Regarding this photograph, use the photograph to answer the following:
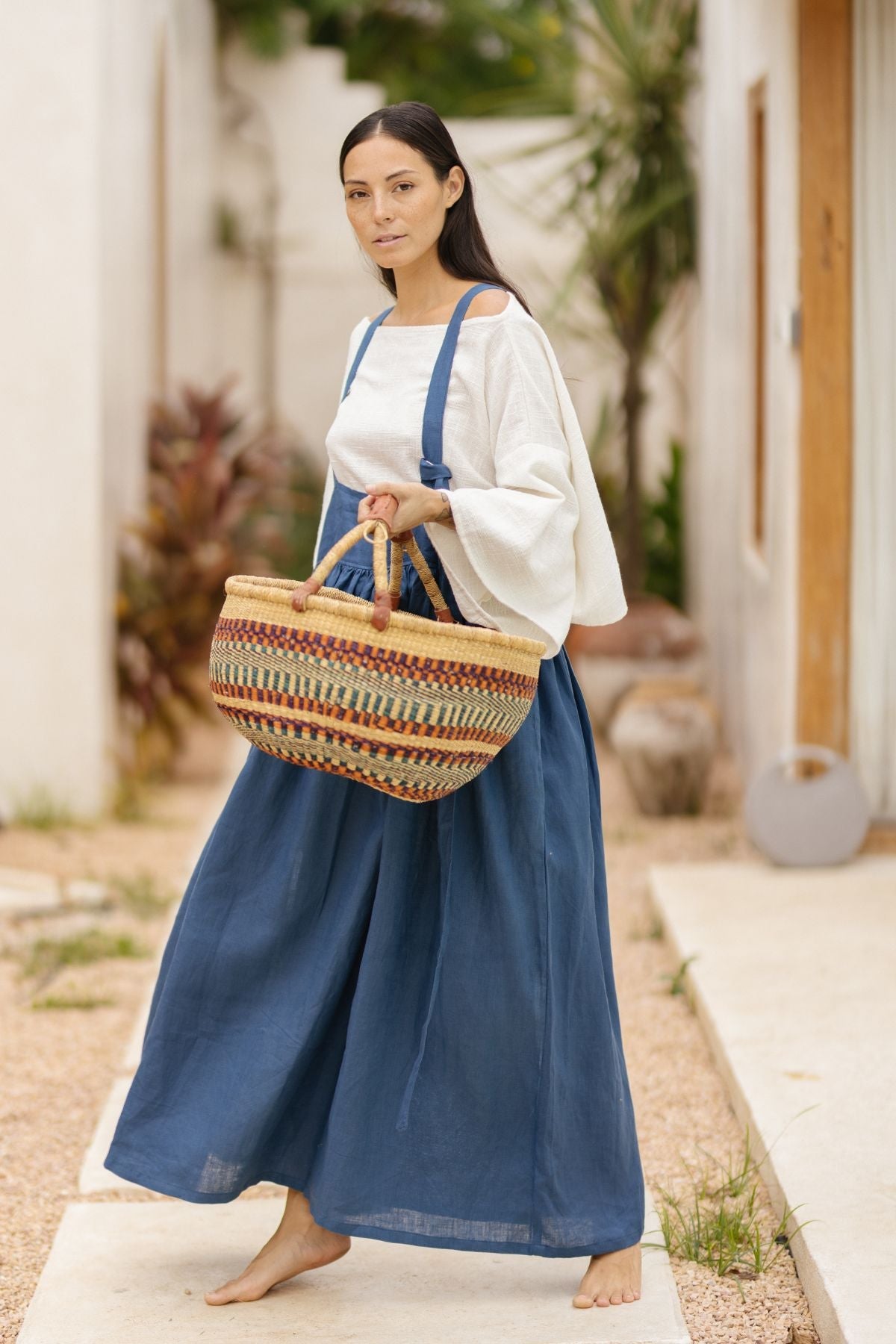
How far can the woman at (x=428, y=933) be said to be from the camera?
219cm

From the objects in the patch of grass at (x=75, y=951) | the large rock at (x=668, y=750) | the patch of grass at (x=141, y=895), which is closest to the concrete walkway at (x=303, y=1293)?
the patch of grass at (x=75, y=951)

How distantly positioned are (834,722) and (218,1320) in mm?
2953

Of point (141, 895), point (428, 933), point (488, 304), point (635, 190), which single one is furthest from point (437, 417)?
point (635, 190)

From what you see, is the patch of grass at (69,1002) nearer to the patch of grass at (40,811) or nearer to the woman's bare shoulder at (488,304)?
the patch of grass at (40,811)

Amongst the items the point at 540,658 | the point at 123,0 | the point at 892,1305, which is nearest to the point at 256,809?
the point at 540,658

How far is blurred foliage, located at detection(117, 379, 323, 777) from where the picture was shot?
6.58m

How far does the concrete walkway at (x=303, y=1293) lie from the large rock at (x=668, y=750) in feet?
10.4

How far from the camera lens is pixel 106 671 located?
6.26 meters

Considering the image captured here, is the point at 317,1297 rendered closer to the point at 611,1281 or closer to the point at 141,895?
the point at 611,1281

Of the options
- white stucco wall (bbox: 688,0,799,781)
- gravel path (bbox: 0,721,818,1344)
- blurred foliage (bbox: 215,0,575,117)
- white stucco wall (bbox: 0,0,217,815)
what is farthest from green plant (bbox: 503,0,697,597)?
blurred foliage (bbox: 215,0,575,117)

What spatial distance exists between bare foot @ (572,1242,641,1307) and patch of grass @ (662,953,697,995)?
1441mm

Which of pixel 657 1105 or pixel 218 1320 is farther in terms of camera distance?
pixel 657 1105

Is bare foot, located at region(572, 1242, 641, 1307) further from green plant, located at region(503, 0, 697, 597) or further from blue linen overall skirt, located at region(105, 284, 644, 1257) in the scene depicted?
green plant, located at region(503, 0, 697, 597)

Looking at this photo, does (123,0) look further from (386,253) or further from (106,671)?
(386,253)
